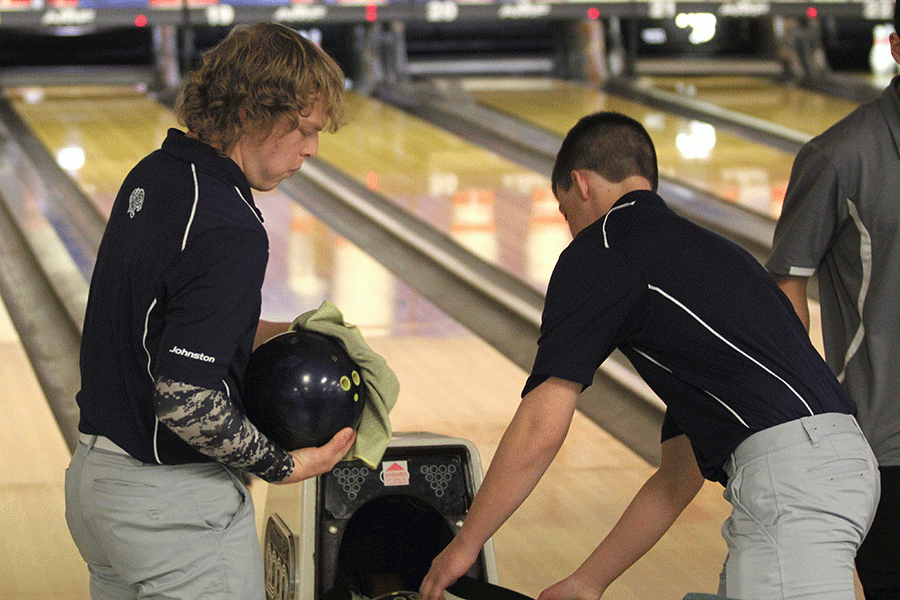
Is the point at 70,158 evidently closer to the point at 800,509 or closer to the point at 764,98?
the point at 764,98

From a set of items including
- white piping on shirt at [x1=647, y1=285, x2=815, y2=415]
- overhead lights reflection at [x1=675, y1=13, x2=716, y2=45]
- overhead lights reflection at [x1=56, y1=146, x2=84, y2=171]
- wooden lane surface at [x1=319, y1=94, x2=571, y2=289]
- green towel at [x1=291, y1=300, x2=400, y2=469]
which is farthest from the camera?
overhead lights reflection at [x1=675, y1=13, x2=716, y2=45]

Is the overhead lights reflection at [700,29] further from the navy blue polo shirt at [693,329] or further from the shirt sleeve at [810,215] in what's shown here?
the navy blue polo shirt at [693,329]

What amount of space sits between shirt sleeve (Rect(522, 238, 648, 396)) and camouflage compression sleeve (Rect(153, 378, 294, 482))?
333 millimetres

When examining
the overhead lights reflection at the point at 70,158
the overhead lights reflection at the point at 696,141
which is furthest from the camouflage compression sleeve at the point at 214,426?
the overhead lights reflection at the point at 696,141

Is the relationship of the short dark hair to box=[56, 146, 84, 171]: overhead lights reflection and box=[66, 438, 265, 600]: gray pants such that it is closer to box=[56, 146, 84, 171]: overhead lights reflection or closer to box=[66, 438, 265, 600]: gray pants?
box=[66, 438, 265, 600]: gray pants

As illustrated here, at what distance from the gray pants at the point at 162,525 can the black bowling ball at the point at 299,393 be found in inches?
3.8

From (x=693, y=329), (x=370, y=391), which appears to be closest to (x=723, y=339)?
(x=693, y=329)

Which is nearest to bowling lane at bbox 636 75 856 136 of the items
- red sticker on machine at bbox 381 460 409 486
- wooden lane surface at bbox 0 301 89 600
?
wooden lane surface at bbox 0 301 89 600

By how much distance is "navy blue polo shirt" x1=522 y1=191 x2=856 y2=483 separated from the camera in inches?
47.6

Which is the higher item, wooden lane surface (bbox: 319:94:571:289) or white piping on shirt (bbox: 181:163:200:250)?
white piping on shirt (bbox: 181:163:200:250)

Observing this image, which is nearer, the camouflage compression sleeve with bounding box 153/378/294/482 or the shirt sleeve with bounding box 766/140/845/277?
the camouflage compression sleeve with bounding box 153/378/294/482

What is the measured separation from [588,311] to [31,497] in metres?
1.73

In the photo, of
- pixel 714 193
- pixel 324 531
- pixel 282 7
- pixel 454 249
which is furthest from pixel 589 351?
pixel 282 7

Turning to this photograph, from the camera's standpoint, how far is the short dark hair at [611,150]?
1.38 m
